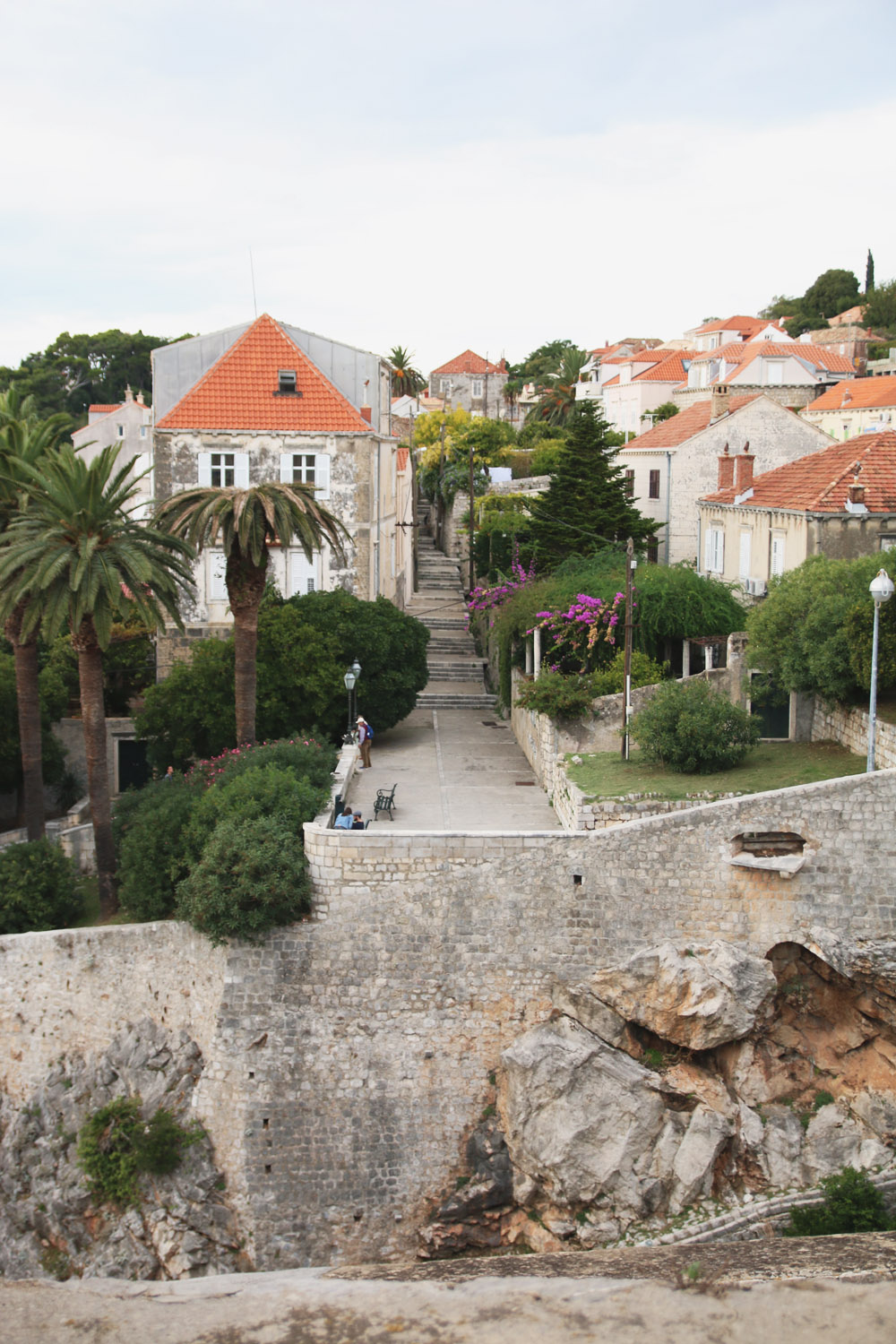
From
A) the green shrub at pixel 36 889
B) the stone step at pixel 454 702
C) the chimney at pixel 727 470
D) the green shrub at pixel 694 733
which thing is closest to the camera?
the green shrub at pixel 694 733

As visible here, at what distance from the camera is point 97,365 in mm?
90125

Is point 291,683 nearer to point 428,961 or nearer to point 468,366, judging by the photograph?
point 428,961

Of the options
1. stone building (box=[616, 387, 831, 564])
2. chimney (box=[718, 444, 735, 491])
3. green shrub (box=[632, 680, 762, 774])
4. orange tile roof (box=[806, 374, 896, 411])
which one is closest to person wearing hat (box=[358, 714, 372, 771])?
green shrub (box=[632, 680, 762, 774])

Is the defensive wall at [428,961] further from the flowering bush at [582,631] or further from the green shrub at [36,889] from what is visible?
the flowering bush at [582,631]

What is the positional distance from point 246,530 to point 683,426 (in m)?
22.0

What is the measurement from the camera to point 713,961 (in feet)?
55.2

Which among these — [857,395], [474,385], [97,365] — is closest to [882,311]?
[474,385]

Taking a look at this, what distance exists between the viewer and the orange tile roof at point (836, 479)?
24.1 meters

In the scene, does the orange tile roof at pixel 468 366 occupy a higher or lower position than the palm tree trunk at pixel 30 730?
higher

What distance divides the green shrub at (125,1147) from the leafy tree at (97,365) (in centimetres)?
7636

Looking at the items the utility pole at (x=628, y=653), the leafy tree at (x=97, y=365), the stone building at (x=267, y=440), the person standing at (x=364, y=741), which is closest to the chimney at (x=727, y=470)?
the stone building at (x=267, y=440)

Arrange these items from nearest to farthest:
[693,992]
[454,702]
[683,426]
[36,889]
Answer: [693,992] < [36,889] < [454,702] < [683,426]

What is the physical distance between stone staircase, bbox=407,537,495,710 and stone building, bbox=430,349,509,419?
35.7 meters

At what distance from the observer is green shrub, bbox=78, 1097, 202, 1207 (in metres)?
17.3
